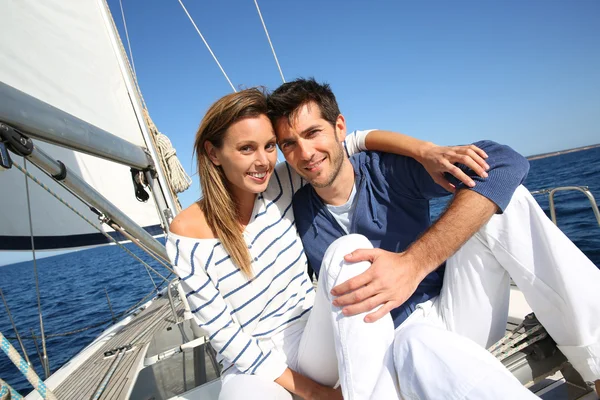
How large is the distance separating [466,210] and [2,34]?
326cm

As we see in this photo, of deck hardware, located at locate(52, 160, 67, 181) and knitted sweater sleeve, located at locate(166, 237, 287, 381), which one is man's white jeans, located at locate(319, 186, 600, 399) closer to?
knitted sweater sleeve, located at locate(166, 237, 287, 381)

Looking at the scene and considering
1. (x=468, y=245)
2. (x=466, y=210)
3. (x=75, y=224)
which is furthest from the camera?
(x=75, y=224)

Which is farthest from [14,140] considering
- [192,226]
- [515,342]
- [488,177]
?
[515,342]

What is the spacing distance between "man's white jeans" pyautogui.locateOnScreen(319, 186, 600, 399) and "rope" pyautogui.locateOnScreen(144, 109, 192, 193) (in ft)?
6.36

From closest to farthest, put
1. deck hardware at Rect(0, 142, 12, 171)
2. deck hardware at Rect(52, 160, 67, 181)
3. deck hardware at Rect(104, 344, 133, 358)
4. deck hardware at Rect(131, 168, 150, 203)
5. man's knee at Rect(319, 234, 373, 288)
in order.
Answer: deck hardware at Rect(0, 142, 12, 171) < man's knee at Rect(319, 234, 373, 288) < deck hardware at Rect(52, 160, 67, 181) < deck hardware at Rect(131, 168, 150, 203) < deck hardware at Rect(104, 344, 133, 358)

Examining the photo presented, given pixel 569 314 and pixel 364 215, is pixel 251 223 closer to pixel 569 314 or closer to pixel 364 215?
pixel 364 215

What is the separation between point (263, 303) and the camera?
1655 mm

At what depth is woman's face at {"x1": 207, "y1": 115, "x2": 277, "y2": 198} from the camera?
161cm

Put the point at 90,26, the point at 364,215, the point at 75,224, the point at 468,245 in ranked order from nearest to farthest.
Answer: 1. the point at 468,245
2. the point at 364,215
3. the point at 90,26
4. the point at 75,224

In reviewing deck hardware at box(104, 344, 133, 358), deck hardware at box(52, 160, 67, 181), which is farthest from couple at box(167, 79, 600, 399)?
deck hardware at box(104, 344, 133, 358)

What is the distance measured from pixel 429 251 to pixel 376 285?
294mm

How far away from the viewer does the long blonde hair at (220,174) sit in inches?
62.8

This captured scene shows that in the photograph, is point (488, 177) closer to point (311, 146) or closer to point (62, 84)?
point (311, 146)

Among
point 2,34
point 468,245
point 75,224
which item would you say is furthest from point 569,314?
point 75,224
